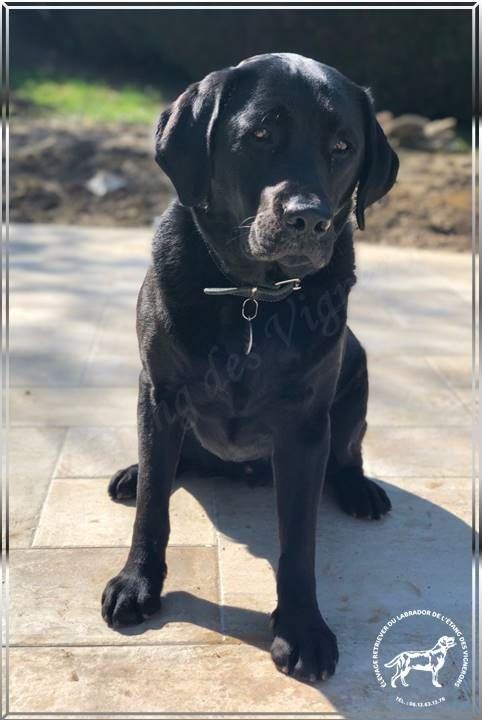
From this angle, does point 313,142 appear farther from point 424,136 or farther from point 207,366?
point 424,136

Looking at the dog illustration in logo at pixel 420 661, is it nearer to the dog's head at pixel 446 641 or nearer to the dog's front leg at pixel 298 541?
the dog's head at pixel 446 641

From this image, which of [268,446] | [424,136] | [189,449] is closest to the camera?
[268,446]

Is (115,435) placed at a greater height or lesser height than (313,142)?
lesser

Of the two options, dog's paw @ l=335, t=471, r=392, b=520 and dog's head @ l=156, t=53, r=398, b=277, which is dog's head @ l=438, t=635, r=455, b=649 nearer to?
dog's paw @ l=335, t=471, r=392, b=520

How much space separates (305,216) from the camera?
2215 mm

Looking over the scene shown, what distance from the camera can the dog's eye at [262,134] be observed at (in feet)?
7.69

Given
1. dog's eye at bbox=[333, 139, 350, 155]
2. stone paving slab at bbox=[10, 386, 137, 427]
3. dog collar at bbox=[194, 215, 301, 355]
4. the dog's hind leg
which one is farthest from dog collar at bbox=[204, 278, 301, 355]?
stone paving slab at bbox=[10, 386, 137, 427]

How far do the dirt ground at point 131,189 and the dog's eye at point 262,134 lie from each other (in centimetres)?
469

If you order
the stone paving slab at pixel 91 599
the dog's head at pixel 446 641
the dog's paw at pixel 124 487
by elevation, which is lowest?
the dog's paw at pixel 124 487

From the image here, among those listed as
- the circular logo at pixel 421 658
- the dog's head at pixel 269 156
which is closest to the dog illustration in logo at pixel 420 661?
the circular logo at pixel 421 658

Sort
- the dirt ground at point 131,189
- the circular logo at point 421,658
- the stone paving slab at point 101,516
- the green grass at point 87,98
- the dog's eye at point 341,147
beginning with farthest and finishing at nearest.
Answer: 1. the green grass at point 87,98
2. the dirt ground at point 131,189
3. the stone paving slab at point 101,516
4. the dog's eye at point 341,147
5. the circular logo at point 421,658

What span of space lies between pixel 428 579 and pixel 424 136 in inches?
301

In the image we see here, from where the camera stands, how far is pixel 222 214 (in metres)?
2.47

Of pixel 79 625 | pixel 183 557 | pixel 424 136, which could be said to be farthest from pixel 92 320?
pixel 424 136
